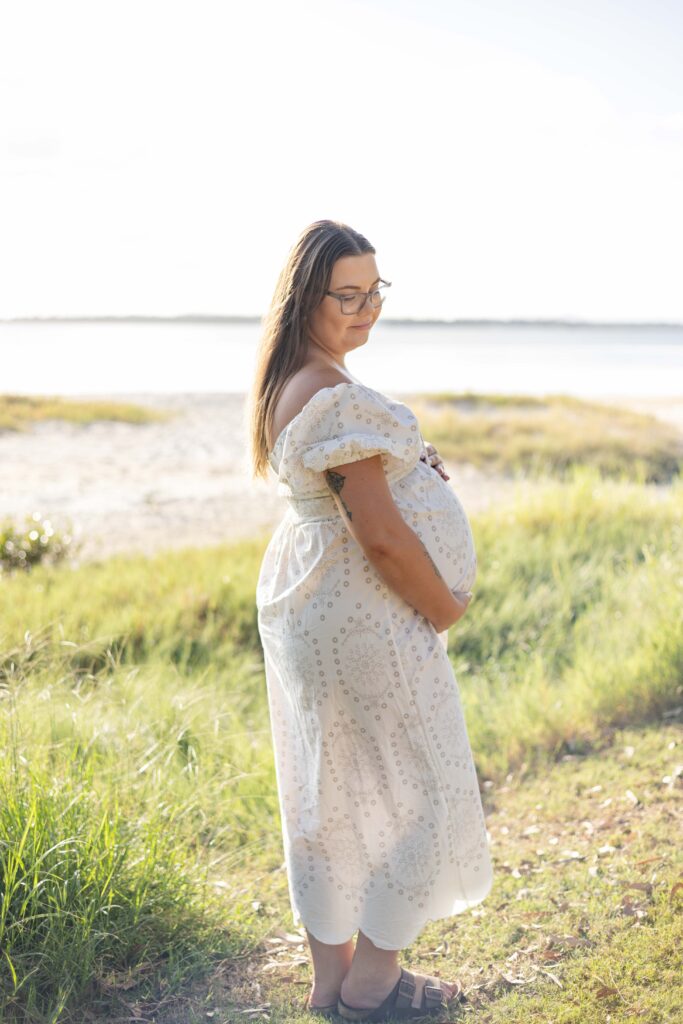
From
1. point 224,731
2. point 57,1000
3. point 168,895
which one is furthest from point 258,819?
point 57,1000

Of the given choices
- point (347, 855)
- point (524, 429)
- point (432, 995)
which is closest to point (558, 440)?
point (524, 429)

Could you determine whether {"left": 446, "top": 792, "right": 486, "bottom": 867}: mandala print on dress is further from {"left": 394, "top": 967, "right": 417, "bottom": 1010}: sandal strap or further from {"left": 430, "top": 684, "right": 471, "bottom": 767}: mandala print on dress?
{"left": 394, "top": 967, "right": 417, "bottom": 1010}: sandal strap

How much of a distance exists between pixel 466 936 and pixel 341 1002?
0.76 m

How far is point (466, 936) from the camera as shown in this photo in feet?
11.4

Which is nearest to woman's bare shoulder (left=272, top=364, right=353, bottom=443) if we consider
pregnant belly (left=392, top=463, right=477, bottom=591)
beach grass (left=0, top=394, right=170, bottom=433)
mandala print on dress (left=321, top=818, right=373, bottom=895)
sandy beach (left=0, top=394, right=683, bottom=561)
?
pregnant belly (left=392, top=463, right=477, bottom=591)

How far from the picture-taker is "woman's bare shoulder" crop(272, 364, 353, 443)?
101 inches

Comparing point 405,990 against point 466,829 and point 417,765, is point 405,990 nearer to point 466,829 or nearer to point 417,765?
point 466,829

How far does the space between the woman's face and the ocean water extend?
1990cm

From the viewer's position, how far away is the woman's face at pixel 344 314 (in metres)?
2.59

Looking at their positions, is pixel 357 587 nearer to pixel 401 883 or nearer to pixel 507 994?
pixel 401 883

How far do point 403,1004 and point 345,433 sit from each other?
5.11 ft

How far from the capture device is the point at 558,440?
1872cm

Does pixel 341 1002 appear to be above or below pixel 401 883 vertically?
below

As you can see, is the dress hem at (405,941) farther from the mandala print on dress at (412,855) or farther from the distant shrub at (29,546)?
the distant shrub at (29,546)
